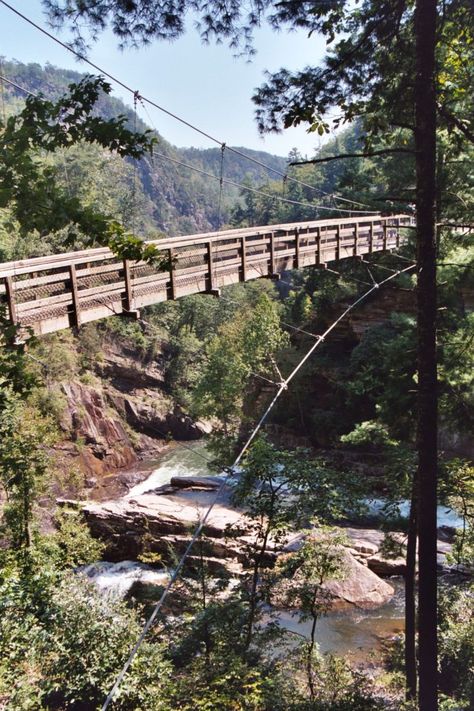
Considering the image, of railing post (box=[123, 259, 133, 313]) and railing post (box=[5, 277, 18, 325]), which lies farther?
railing post (box=[123, 259, 133, 313])

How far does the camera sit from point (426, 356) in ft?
13.9

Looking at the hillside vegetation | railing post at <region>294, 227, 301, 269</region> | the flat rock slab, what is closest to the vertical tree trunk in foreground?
the hillside vegetation

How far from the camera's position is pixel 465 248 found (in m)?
8.10

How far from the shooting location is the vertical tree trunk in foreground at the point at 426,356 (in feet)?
13.1

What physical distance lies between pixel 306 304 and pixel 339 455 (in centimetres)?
843

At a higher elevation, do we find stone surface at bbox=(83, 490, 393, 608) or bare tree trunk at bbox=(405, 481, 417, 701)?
bare tree trunk at bbox=(405, 481, 417, 701)

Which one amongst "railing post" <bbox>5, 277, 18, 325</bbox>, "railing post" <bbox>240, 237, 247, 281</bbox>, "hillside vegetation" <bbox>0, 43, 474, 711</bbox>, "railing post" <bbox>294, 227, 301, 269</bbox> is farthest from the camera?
"railing post" <bbox>294, 227, 301, 269</bbox>

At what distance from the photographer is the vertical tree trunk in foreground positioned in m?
3.98

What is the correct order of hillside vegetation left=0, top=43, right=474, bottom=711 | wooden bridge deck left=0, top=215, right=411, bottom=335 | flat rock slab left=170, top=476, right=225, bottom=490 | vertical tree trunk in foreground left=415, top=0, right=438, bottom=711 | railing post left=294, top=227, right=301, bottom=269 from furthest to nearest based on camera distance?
flat rock slab left=170, top=476, right=225, bottom=490, railing post left=294, top=227, right=301, bottom=269, hillside vegetation left=0, top=43, right=474, bottom=711, wooden bridge deck left=0, top=215, right=411, bottom=335, vertical tree trunk in foreground left=415, top=0, right=438, bottom=711

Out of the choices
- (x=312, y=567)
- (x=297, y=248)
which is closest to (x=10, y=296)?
(x=312, y=567)

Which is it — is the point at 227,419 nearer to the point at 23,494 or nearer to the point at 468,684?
the point at 23,494

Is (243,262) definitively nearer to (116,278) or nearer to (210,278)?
(210,278)

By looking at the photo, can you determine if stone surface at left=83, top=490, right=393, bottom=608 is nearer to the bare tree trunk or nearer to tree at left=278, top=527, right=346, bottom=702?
the bare tree trunk

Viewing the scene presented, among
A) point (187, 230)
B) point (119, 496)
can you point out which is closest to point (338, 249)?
point (119, 496)
